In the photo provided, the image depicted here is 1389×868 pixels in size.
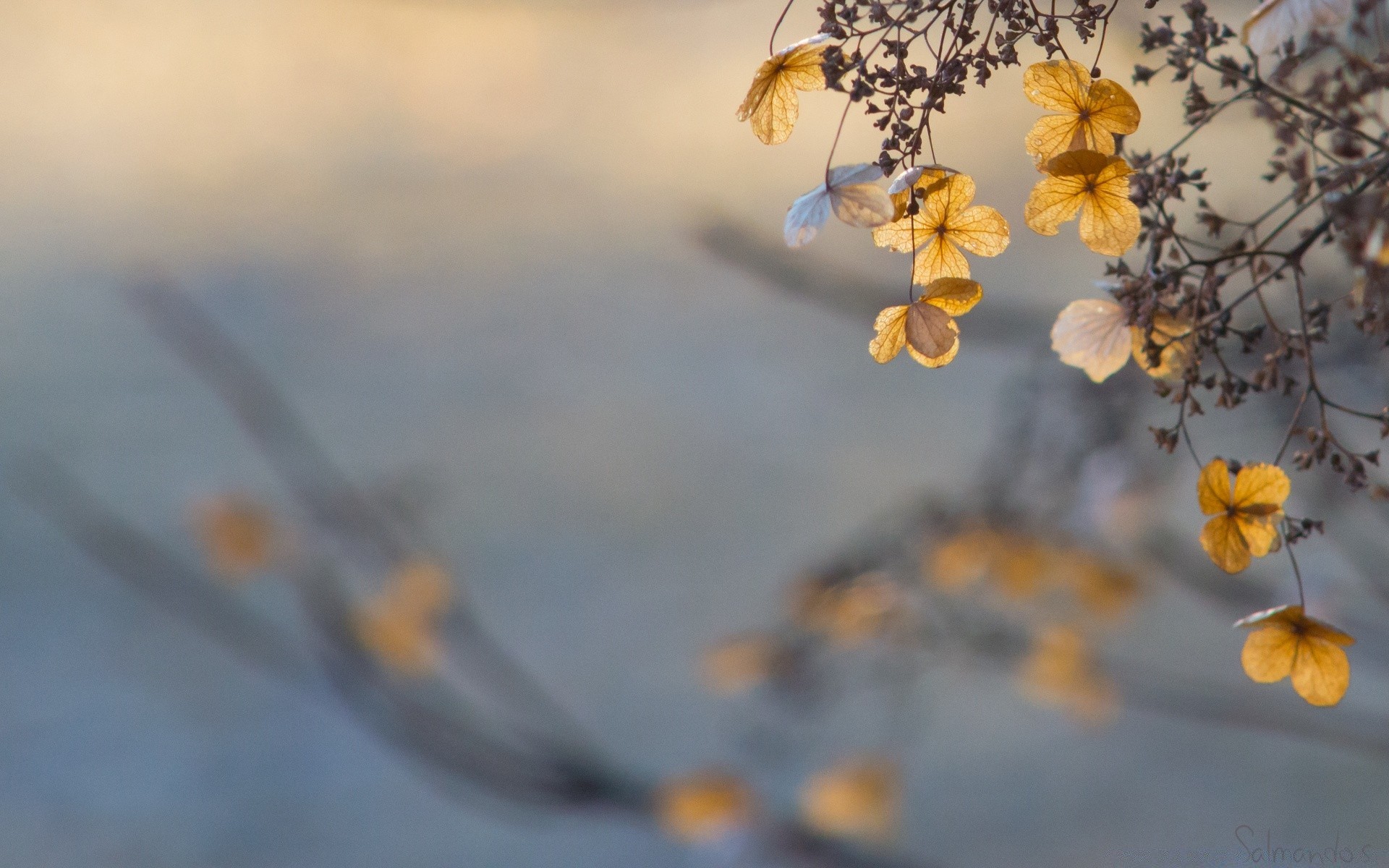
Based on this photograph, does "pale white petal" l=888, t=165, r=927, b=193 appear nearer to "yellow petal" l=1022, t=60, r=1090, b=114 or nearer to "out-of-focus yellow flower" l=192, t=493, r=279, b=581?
"yellow petal" l=1022, t=60, r=1090, b=114

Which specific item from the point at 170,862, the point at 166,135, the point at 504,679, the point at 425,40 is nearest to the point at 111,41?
the point at 166,135

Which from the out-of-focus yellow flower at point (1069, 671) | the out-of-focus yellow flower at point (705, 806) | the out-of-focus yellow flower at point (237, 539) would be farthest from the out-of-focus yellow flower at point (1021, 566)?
the out-of-focus yellow flower at point (237, 539)

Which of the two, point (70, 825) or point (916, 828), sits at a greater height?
point (916, 828)

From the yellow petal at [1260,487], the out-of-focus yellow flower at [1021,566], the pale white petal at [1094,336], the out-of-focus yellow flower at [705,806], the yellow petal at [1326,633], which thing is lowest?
the yellow petal at [1326,633]

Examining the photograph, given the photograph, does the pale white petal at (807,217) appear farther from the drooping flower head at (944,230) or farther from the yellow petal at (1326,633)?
the yellow petal at (1326,633)

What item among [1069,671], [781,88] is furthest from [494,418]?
[781,88]

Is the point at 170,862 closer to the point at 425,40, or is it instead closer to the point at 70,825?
the point at 70,825

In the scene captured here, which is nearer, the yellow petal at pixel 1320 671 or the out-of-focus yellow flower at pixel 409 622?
the yellow petal at pixel 1320 671
